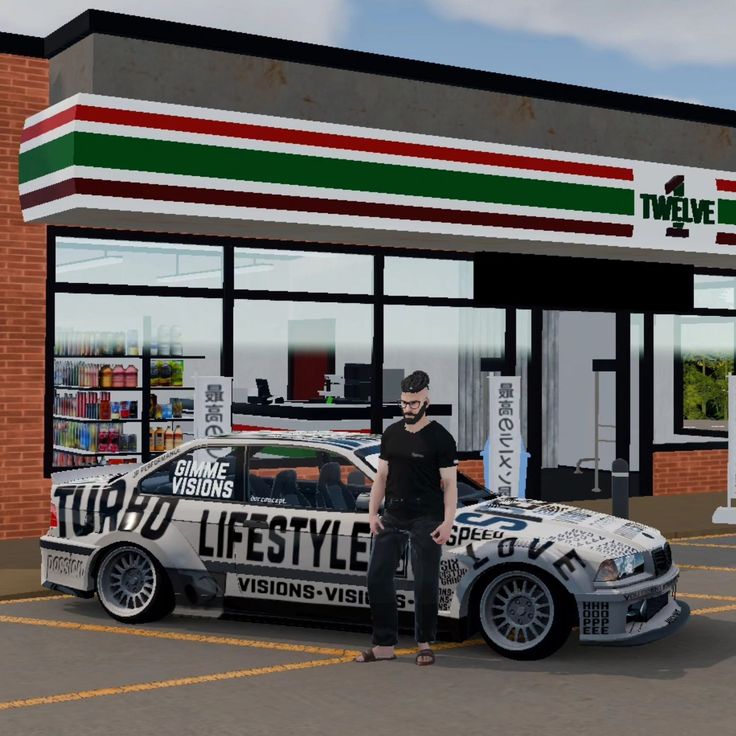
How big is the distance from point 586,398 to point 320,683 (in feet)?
49.4

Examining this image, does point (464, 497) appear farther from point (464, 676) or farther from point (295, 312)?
point (295, 312)

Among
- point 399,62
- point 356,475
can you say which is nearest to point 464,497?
point 356,475

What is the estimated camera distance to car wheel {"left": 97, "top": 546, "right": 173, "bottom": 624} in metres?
11.0

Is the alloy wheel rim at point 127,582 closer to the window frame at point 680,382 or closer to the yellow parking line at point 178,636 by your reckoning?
the yellow parking line at point 178,636

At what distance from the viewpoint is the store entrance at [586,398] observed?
22547mm

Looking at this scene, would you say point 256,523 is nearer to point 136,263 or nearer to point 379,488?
point 379,488

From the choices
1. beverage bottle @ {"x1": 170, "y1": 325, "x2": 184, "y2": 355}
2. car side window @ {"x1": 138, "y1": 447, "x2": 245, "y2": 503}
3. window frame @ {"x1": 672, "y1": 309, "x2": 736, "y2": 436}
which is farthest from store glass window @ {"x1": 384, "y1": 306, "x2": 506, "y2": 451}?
car side window @ {"x1": 138, "y1": 447, "x2": 245, "y2": 503}

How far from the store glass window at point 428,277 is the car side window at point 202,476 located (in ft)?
29.2

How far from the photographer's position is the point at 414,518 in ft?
32.0

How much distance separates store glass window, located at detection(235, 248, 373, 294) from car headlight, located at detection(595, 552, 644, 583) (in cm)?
946

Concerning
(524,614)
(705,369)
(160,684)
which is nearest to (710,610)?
(524,614)

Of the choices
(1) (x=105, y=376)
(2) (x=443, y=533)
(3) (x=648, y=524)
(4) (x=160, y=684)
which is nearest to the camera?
(4) (x=160, y=684)

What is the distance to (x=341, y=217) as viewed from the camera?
17656 mm

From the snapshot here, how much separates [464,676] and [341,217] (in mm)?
9125
